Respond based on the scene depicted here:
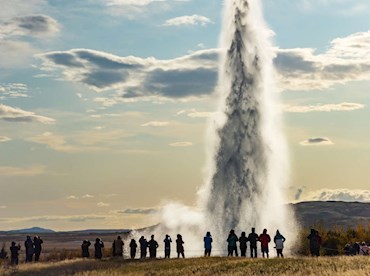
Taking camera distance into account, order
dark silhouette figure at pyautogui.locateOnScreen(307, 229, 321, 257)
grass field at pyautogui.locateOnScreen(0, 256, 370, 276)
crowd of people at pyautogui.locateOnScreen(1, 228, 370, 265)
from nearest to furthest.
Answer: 1. grass field at pyautogui.locateOnScreen(0, 256, 370, 276)
2. crowd of people at pyautogui.locateOnScreen(1, 228, 370, 265)
3. dark silhouette figure at pyautogui.locateOnScreen(307, 229, 321, 257)

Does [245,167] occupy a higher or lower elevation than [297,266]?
higher

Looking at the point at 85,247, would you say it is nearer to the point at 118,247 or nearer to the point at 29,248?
the point at 118,247

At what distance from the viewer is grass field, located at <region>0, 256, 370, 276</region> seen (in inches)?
1246

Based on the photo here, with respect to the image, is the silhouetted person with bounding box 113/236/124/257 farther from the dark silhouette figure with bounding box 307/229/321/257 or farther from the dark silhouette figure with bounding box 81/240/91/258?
the dark silhouette figure with bounding box 307/229/321/257

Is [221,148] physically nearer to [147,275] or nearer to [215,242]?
[215,242]

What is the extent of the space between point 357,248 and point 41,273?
1973 cm

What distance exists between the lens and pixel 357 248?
44.3m

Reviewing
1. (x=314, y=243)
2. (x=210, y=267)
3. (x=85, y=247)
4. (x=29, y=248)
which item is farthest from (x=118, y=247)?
(x=210, y=267)

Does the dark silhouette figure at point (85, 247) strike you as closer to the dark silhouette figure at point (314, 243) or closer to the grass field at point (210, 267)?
the grass field at point (210, 267)

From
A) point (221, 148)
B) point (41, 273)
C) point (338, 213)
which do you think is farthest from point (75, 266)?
point (338, 213)

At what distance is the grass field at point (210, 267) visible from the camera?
31.6m

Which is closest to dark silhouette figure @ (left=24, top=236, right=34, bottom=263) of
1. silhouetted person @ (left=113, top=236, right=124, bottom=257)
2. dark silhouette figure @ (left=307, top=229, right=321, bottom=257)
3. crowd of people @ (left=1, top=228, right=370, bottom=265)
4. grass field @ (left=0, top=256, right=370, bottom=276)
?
crowd of people @ (left=1, top=228, right=370, bottom=265)

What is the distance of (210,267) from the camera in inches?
1435

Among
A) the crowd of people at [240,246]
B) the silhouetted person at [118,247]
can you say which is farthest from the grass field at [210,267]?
the silhouetted person at [118,247]
